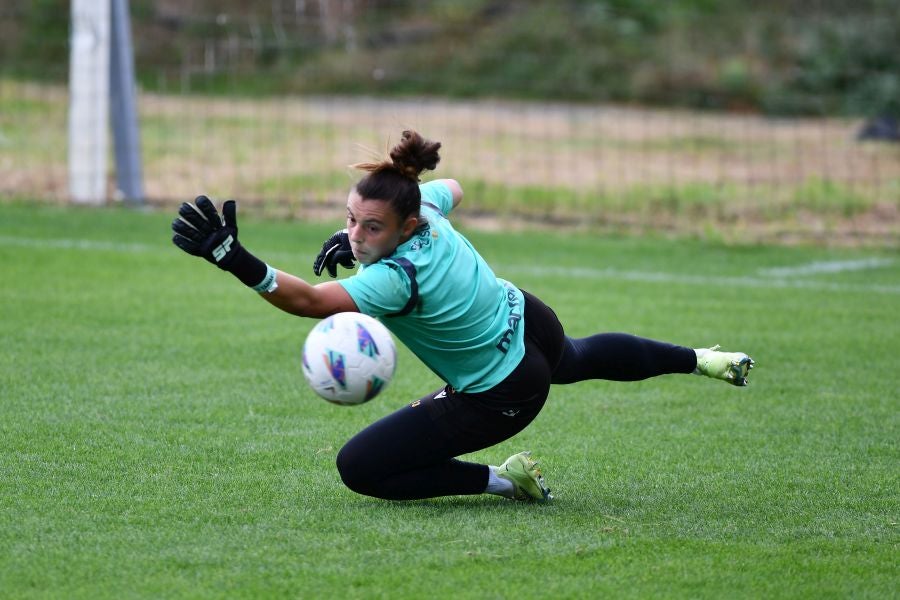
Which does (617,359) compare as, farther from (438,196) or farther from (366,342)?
(366,342)

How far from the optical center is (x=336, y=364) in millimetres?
4480

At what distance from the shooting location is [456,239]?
4.82m

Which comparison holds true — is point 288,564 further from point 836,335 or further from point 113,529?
point 836,335

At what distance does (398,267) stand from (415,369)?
10.8ft

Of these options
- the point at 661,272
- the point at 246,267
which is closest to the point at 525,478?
the point at 246,267

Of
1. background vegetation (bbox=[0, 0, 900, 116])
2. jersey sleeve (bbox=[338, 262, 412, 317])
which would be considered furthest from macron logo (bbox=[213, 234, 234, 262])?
background vegetation (bbox=[0, 0, 900, 116])

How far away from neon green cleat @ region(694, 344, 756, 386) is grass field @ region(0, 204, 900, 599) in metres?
0.47

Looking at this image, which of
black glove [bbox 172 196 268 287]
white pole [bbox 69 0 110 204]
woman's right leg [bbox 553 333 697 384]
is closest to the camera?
black glove [bbox 172 196 268 287]

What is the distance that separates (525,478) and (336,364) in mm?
1071

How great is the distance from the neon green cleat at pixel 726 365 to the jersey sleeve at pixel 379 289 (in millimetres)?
1553

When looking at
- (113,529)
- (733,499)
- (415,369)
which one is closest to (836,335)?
(415,369)

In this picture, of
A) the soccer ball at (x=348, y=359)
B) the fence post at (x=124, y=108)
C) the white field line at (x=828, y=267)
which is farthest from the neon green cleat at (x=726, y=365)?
the fence post at (x=124, y=108)

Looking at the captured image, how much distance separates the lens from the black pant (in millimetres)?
4914

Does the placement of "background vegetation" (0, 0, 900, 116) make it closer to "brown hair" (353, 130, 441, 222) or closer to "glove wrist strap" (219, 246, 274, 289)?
"brown hair" (353, 130, 441, 222)
